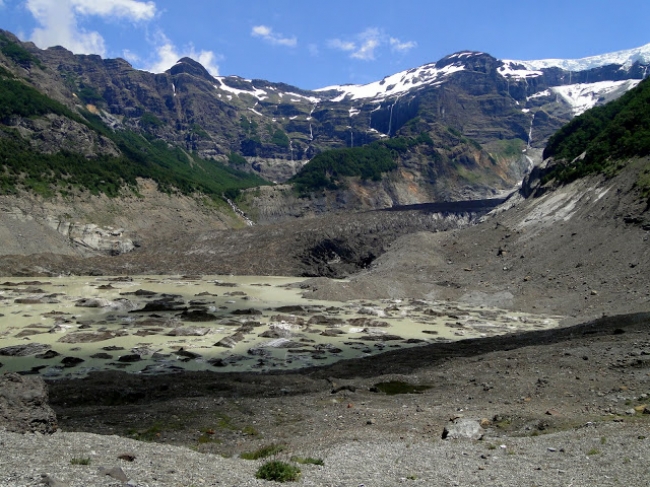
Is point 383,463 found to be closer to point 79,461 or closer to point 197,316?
point 79,461

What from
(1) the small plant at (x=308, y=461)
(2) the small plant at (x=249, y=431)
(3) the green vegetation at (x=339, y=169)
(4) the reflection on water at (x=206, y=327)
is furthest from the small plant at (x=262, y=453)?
(3) the green vegetation at (x=339, y=169)

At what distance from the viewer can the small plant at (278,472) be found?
9.82 meters

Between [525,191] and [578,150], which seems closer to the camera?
[578,150]

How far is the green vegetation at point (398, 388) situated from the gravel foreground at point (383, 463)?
7.56 meters

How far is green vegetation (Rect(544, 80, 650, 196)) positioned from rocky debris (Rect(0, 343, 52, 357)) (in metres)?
55.8

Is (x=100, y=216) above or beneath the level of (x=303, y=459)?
above

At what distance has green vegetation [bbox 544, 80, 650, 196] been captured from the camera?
66.1 metres

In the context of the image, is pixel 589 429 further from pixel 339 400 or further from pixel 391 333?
pixel 391 333

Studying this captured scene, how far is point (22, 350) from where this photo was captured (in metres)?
28.7

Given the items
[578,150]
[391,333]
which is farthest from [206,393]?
[578,150]

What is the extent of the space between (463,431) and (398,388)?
7.16 meters

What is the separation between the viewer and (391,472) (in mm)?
10875

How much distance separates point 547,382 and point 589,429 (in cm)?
611

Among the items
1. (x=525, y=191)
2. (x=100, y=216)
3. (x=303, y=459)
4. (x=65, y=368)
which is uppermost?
(x=525, y=191)
